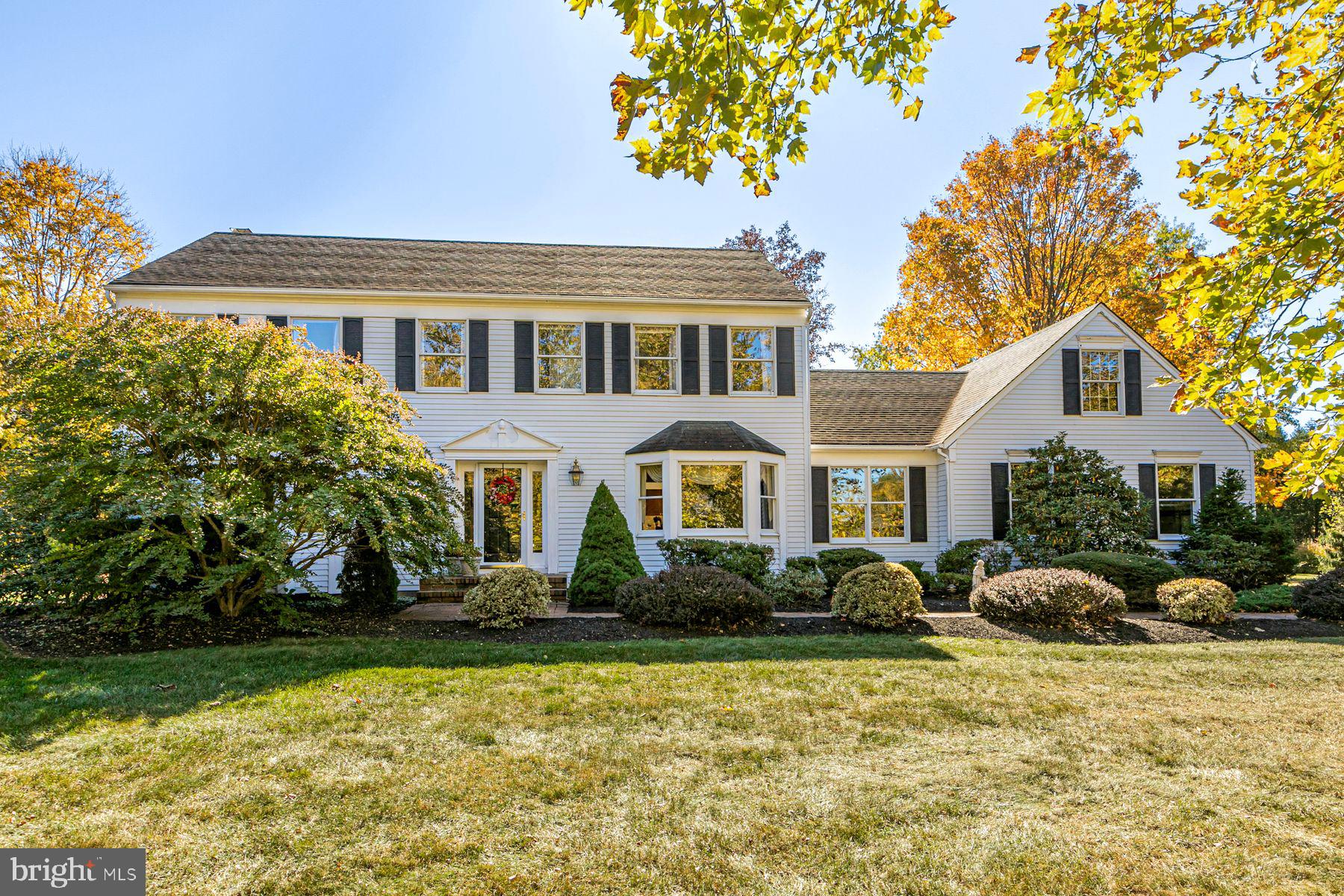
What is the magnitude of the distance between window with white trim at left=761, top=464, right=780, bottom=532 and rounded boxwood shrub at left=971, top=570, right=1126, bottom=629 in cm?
501

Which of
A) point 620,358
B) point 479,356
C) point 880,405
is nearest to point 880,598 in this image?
point 620,358

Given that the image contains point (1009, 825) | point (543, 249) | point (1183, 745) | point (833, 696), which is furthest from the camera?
point (543, 249)

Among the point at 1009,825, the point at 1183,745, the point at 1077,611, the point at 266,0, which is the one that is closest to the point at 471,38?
the point at 266,0

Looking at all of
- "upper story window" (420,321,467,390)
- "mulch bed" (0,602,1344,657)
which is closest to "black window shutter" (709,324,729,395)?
"upper story window" (420,321,467,390)

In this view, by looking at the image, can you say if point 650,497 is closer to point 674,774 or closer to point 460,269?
point 460,269

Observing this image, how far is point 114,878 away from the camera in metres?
3.29

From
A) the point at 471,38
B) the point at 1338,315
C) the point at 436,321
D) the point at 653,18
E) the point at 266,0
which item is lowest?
the point at 1338,315

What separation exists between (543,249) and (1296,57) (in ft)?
47.0

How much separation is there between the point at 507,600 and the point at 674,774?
5.34 m

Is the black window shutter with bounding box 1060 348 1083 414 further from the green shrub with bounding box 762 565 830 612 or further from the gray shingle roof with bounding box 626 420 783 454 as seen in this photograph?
the green shrub with bounding box 762 565 830 612

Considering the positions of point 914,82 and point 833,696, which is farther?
point 833,696

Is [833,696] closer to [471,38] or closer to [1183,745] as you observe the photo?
[1183,745]

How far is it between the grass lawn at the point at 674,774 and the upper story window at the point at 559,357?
7.92 meters

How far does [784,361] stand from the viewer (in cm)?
1520
